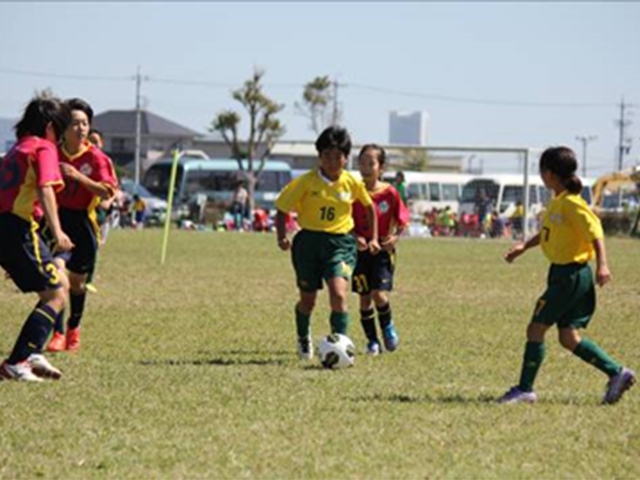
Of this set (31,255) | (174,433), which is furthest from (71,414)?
(31,255)

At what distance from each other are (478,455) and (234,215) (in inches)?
1717

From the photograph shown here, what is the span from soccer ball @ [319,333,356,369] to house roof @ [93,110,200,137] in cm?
9010

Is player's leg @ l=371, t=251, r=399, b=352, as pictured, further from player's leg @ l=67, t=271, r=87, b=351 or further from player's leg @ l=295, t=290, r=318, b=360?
player's leg @ l=67, t=271, r=87, b=351

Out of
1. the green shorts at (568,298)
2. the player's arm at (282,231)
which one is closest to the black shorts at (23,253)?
the player's arm at (282,231)

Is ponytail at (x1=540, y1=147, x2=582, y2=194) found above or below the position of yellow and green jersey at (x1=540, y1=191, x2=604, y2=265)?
above

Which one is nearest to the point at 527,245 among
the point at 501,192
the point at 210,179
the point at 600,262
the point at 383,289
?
the point at 600,262

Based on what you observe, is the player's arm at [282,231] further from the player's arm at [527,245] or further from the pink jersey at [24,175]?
the pink jersey at [24,175]

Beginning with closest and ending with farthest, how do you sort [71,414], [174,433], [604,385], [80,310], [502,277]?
[174,433] → [71,414] → [604,385] → [80,310] → [502,277]

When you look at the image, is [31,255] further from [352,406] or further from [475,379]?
[475,379]

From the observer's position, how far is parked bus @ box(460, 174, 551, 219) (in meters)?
51.3

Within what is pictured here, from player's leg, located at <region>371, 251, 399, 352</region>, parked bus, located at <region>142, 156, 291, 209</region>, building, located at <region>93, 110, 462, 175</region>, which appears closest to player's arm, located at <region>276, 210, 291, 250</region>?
player's leg, located at <region>371, 251, 399, 352</region>

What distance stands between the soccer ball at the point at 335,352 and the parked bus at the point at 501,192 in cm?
4105

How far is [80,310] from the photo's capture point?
11.0 meters

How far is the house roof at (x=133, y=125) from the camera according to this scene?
9925 centimetres
